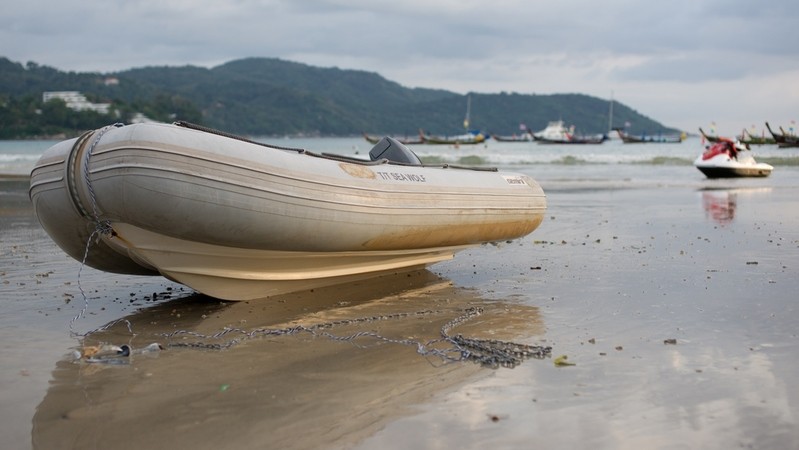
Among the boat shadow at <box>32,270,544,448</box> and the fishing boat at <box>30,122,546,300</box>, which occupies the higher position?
the fishing boat at <box>30,122,546,300</box>

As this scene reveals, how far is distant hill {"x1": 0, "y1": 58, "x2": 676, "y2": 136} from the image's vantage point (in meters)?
121

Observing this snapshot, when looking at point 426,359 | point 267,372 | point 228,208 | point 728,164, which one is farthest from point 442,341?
point 728,164

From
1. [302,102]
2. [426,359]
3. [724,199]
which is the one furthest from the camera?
[302,102]

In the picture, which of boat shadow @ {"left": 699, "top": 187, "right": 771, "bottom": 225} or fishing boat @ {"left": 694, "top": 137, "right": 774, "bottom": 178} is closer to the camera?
boat shadow @ {"left": 699, "top": 187, "right": 771, "bottom": 225}

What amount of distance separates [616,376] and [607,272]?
3.83 meters

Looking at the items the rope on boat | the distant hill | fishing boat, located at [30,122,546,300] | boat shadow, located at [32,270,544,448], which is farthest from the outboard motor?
the distant hill

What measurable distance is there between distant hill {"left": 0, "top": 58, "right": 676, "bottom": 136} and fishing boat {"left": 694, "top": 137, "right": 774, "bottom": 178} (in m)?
68.9

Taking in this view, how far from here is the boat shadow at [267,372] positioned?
4.38 metres

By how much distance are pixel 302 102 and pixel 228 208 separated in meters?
137

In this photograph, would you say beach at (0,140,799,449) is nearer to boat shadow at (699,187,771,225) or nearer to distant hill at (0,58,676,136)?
boat shadow at (699,187,771,225)

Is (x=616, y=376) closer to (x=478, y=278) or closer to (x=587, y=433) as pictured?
(x=587, y=433)

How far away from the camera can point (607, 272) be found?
29.3 feet

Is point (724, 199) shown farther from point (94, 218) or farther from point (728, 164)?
point (94, 218)

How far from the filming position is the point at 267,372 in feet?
17.6
